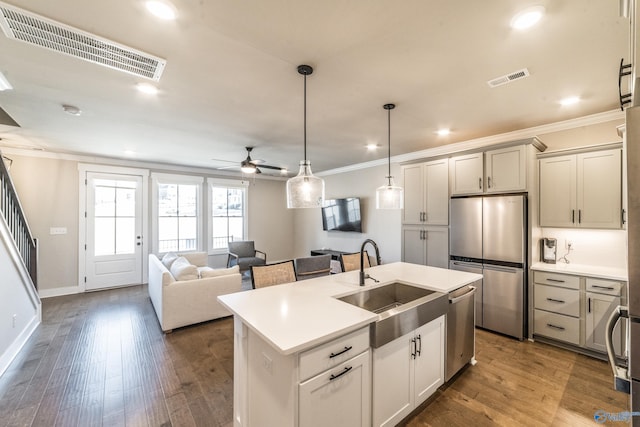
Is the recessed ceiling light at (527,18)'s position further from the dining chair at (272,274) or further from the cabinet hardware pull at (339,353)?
the dining chair at (272,274)

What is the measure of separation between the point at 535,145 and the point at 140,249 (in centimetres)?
725

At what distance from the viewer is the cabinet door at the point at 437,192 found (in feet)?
13.0

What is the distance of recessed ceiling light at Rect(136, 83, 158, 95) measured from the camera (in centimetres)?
239

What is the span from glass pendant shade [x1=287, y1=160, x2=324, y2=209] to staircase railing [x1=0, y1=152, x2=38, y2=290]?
3.50m

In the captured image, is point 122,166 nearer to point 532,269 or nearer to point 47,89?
point 47,89

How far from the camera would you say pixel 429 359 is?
7.06 ft

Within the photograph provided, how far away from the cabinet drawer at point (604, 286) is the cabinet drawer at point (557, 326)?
387 mm

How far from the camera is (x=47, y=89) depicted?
2.49m

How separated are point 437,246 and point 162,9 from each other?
160 inches

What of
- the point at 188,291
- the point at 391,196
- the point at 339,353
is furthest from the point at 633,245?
the point at 188,291

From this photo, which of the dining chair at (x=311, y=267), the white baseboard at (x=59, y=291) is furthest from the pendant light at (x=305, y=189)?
the white baseboard at (x=59, y=291)

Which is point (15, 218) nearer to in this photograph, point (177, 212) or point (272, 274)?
point (177, 212)

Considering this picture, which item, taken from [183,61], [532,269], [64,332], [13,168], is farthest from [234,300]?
[13,168]

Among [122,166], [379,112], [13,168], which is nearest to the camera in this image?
[379,112]
